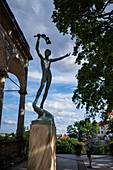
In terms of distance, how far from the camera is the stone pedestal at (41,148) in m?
3.12

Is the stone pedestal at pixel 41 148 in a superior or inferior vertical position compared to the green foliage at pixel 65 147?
superior

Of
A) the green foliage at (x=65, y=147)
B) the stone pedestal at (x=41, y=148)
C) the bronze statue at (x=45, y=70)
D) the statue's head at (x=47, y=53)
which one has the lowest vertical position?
the green foliage at (x=65, y=147)

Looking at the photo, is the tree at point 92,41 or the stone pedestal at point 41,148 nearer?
the stone pedestal at point 41,148

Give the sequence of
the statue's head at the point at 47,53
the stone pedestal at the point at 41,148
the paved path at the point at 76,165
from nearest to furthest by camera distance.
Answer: the stone pedestal at the point at 41,148
the statue's head at the point at 47,53
the paved path at the point at 76,165

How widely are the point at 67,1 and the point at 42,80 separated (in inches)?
165

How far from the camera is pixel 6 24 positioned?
7480mm

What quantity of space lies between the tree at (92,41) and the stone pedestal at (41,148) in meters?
3.35

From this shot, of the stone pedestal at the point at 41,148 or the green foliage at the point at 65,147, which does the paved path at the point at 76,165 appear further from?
the stone pedestal at the point at 41,148

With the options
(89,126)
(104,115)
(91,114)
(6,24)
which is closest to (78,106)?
(91,114)

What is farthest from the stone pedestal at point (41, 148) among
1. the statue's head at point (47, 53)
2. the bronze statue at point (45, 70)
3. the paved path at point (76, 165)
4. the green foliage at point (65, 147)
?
the green foliage at point (65, 147)

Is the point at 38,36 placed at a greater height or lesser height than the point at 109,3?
lesser

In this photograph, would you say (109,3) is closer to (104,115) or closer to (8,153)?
(104,115)

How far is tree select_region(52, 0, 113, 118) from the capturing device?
586 centimetres

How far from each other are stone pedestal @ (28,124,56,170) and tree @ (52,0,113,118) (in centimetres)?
335
